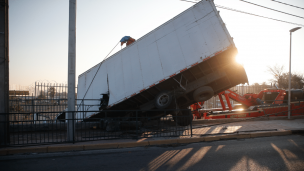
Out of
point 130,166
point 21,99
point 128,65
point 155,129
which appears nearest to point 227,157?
point 130,166

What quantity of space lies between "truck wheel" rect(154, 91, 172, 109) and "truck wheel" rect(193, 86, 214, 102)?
1197 millimetres

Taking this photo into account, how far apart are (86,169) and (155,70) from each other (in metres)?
5.35

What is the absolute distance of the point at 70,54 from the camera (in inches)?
285

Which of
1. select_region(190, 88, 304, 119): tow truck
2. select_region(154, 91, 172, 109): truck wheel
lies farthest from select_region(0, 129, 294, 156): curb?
select_region(190, 88, 304, 119): tow truck

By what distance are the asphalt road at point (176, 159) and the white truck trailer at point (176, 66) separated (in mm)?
2645

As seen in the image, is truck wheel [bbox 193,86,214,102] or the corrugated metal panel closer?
the corrugated metal panel

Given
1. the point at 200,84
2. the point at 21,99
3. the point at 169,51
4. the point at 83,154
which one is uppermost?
the point at 169,51

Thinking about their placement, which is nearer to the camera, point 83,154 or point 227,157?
point 227,157

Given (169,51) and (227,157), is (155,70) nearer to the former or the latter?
(169,51)

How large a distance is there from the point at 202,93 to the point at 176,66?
71.9 inches

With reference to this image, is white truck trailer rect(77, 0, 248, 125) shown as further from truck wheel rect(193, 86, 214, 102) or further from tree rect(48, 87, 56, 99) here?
tree rect(48, 87, 56, 99)

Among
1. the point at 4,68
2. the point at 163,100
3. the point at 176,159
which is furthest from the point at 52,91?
the point at 176,159

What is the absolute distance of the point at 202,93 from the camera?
9188 mm

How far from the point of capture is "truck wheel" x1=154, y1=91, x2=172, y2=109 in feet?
30.2
